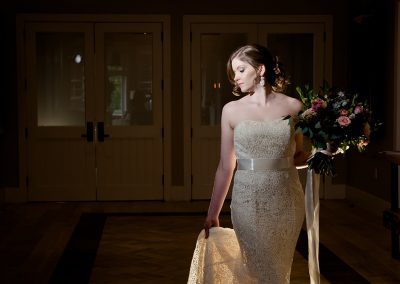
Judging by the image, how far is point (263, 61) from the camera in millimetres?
2578

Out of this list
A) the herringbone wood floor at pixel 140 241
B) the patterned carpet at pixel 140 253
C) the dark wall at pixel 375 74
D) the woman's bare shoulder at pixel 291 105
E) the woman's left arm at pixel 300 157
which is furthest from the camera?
the dark wall at pixel 375 74

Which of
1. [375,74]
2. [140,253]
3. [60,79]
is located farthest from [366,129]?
[60,79]

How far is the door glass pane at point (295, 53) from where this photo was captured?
843 cm

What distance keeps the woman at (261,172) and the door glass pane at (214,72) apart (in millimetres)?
5773

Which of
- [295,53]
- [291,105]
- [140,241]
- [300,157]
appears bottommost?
[140,241]

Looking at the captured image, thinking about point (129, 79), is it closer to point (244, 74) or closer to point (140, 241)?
point (140, 241)

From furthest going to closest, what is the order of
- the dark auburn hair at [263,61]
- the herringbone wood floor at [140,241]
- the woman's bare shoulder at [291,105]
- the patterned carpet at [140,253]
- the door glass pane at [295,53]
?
the door glass pane at [295,53] < the herringbone wood floor at [140,241] < the patterned carpet at [140,253] < the woman's bare shoulder at [291,105] < the dark auburn hair at [263,61]

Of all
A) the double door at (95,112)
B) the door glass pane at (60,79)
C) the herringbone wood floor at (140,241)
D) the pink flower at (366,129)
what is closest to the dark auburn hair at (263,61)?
the pink flower at (366,129)

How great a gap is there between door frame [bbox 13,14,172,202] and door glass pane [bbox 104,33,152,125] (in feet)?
0.62

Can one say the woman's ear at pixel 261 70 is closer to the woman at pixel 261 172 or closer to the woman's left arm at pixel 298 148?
the woman at pixel 261 172

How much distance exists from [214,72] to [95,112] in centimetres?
156

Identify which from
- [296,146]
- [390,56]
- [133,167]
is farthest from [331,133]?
[133,167]

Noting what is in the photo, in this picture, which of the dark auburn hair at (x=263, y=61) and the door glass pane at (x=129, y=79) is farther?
the door glass pane at (x=129, y=79)

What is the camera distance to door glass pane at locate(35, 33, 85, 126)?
27.3ft
